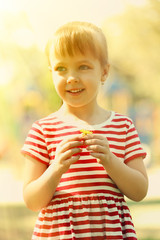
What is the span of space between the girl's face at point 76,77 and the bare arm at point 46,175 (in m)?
0.15

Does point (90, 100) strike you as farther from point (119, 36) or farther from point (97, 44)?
point (119, 36)

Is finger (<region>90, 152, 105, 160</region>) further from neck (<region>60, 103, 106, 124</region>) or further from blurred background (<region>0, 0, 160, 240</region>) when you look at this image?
blurred background (<region>0, 0, 160, 240</region>)

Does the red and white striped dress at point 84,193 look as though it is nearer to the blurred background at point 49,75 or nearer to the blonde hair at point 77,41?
the blonde hair at point 77,41

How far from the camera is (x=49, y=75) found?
791cm

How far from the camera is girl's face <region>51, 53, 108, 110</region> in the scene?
118 cm

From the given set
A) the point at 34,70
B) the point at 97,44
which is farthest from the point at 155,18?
the point at 97,44

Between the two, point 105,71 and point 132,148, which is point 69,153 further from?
point 105,71

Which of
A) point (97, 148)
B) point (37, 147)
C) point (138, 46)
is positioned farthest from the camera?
point (138, 46)

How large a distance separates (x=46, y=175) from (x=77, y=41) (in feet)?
1.28

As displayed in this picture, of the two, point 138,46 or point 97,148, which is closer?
point 97,148

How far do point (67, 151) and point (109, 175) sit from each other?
0.48 ft

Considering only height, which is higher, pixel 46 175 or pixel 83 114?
pixel 83 114

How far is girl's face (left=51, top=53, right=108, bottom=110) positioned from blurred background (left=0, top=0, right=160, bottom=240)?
3.81 meters

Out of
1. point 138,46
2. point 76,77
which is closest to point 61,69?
point 76,77
